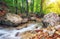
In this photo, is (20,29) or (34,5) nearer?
(20,29)

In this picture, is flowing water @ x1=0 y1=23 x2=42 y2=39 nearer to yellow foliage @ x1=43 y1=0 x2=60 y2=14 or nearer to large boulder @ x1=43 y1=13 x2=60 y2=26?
large boulder @ x1=43 y1=13 x2=60 y2=26

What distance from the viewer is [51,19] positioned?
21.6 ft

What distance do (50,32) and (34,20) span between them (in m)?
2.22

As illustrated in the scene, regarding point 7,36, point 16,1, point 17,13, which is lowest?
point 7,36

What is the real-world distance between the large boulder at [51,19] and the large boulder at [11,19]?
127 centimetres

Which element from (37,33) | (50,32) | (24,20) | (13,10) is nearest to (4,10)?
(13,10)

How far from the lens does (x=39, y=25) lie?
6.46 meters

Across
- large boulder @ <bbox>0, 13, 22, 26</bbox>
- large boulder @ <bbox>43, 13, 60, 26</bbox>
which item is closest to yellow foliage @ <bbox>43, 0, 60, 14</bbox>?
large boulder @ <bbox>43, 13, 60, 26</bbox>

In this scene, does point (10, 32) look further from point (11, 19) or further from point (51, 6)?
point (51, 6)

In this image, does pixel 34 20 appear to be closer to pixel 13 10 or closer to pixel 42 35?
pixel 13 10

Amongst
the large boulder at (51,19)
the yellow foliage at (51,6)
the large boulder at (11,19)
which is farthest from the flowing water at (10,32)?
the yellow foliage at (51,6)

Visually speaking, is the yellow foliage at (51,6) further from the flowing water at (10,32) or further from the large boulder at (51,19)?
the flowing water at (10,32)

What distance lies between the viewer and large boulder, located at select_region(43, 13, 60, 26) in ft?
20.9

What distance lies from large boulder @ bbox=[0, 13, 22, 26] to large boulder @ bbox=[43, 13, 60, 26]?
127 centimetres
